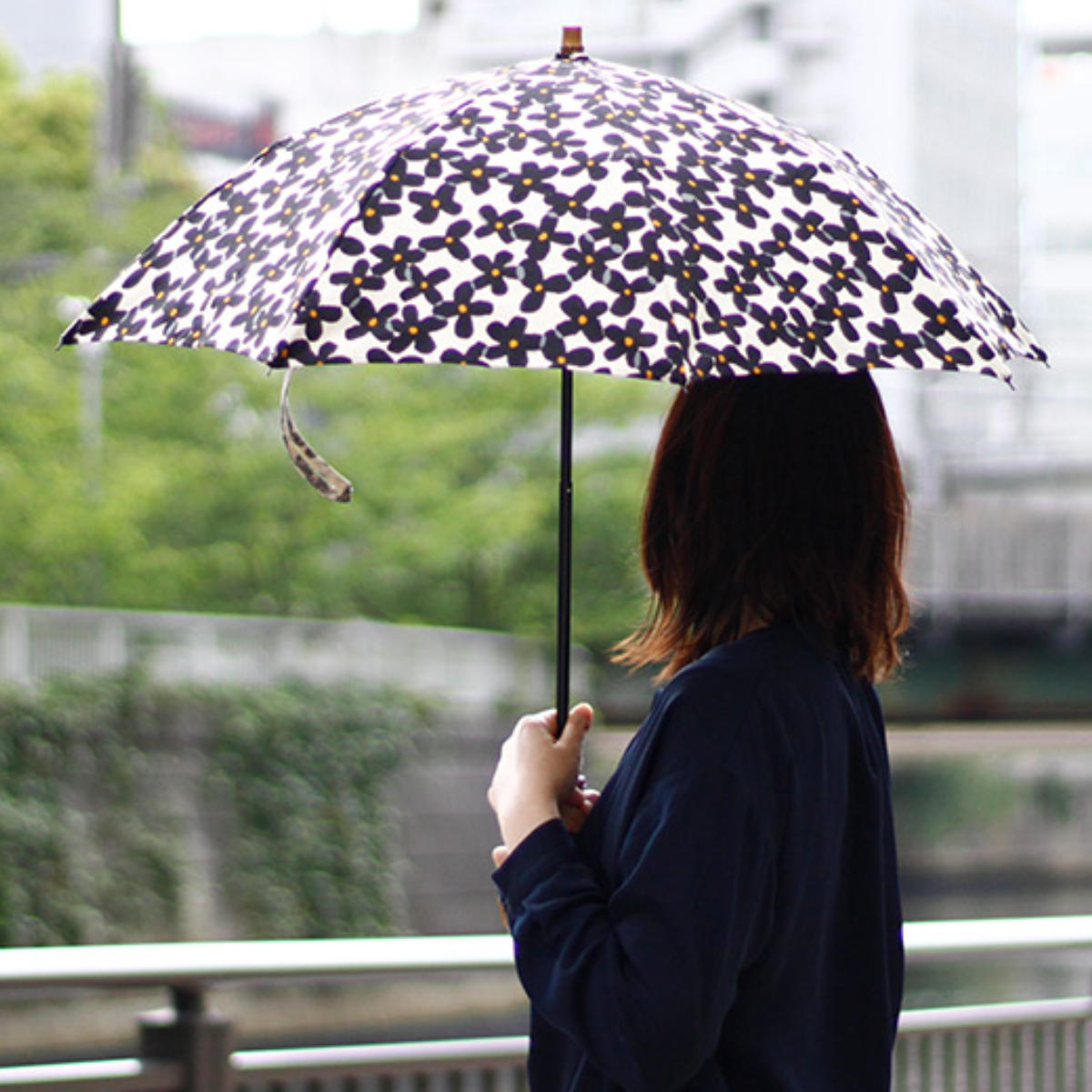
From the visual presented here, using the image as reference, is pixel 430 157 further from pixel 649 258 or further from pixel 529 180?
pixel 649 258

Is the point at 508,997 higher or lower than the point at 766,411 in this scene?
lower

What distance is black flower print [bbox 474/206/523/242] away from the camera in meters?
1.69

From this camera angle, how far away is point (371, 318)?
165 centimetres

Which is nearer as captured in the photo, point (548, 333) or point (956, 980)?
point (548, 333)

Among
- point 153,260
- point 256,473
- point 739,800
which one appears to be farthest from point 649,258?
point 256,473

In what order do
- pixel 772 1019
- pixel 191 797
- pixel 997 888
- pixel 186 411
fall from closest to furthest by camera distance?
pixel 772 1019 → pixel 191 797 → pixel 186 411 → pixel 997 888

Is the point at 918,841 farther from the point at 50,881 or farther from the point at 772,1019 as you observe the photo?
the point at 772,1019

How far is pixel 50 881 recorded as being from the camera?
49.9 feet

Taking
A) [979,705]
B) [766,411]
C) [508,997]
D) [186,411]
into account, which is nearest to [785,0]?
[979,705]

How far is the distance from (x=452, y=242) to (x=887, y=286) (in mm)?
420

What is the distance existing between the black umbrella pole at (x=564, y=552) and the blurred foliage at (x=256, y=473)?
17.0 meters

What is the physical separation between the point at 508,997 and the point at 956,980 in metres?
4.00

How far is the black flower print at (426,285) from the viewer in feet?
5.44

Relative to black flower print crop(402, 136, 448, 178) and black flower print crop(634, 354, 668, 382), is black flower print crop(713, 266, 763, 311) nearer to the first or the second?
black flower print crop(634, 354, 668, 382)
